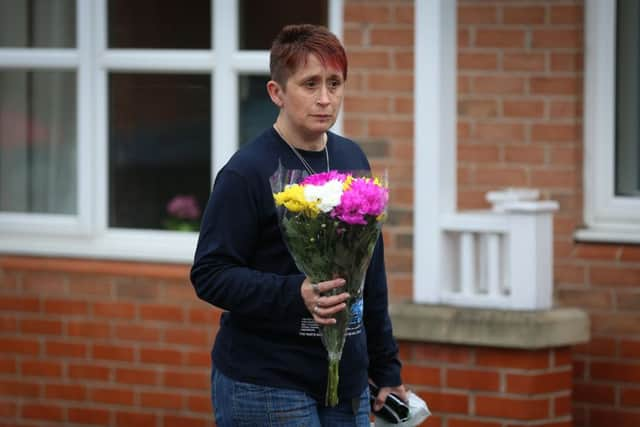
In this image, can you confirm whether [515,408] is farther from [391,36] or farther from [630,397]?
[391,36]

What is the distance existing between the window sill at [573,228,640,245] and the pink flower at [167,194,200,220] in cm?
189

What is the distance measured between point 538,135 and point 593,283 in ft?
2.25

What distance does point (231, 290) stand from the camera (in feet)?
11.4

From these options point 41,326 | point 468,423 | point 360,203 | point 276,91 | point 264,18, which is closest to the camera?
point 360,203

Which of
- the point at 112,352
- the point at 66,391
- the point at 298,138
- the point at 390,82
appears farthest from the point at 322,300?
the point at 66,391

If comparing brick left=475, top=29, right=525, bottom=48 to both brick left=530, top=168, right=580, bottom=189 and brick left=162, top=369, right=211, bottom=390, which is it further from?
brick left=162, top=369, right=211, bottom=390

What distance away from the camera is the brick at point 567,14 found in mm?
5711

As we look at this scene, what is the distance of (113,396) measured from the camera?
6.48 metres

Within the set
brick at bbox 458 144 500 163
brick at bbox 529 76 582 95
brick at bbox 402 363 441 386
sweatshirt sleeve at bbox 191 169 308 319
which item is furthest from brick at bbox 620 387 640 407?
sweatshirt sleeve at bbox 191 169 308 319

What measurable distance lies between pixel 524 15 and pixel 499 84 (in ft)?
1.04

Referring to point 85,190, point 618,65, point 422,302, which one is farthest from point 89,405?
point 618,65

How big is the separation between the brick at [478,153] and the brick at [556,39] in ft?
1.59

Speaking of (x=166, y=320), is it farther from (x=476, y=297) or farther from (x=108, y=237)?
(x=476, y=297)

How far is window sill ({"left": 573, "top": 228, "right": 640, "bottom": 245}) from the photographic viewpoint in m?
5.67
